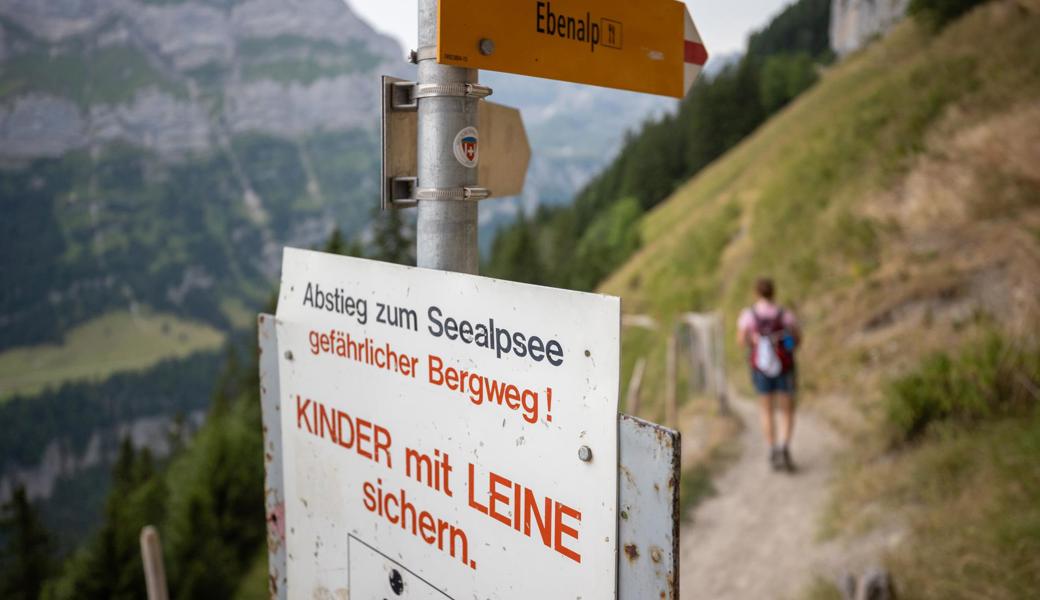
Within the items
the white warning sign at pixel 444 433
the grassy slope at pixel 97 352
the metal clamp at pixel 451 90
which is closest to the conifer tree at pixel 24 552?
the white warning sign at pixel 444 433

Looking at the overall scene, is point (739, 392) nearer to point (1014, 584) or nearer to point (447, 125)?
point (1014, 584)

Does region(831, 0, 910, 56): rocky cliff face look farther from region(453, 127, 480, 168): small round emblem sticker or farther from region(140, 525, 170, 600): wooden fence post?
region(453, 127, 480, 168): small round emblem sticker

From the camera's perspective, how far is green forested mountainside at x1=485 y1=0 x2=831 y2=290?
5488cm

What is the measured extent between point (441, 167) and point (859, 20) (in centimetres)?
6645

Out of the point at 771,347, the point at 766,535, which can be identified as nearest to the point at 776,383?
the point at 771,347

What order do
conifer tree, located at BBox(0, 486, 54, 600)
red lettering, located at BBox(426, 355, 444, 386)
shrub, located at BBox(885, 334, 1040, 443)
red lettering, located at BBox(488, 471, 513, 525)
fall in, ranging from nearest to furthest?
red lettering, located at BBox(488, 471, 513, 525) < red lettering, located at BBox(426, 355, 444, 386) < shrub, located at BBox(885, 334, 1040, 443) < conifer tree, located at BBox(0, 486, 54, 600)

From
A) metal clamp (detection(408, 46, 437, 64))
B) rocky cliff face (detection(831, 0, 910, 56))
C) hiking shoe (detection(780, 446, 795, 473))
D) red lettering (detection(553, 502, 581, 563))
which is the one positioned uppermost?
rocky cliff face (detection(831, 0, 910, 56))

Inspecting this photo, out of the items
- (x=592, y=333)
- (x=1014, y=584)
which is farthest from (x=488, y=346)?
(x=1014, y=584)

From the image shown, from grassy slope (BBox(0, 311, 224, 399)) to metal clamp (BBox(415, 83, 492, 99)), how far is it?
181 metres

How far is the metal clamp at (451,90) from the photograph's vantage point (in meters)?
1.90

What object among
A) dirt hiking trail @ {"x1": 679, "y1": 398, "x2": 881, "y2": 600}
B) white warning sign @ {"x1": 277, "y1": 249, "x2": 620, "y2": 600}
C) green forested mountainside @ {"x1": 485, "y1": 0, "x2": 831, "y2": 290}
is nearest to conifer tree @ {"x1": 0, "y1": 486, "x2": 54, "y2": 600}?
green forested mountainside @ {"x1": 485, "y1": 0, "x2": 831, "y2": 290}

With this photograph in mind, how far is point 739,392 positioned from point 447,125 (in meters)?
11.9

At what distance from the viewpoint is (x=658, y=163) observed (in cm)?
6316

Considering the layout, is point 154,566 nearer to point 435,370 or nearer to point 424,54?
point 435,370
